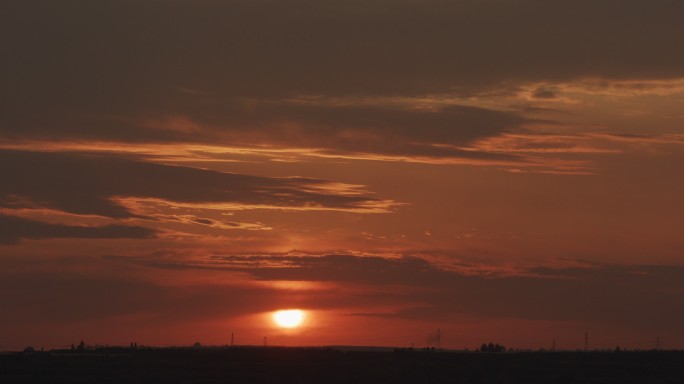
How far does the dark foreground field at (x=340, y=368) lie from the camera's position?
115188 mm

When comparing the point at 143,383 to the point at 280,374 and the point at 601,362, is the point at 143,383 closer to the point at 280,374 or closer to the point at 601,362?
the point at 280,374

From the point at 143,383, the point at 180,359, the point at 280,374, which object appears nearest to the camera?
the point at 143,383

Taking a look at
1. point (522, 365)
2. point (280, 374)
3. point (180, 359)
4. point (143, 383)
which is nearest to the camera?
point (143, 383)

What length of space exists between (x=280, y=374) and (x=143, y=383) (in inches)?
584

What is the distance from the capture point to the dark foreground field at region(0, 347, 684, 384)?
115m

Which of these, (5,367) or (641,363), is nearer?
(5,367)

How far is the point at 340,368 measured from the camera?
124m

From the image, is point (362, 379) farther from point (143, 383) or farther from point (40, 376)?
point (40, 376)

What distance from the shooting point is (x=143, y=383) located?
110000 mm

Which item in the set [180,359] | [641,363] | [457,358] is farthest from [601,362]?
[180,359]

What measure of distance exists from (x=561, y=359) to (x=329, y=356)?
2751 cm

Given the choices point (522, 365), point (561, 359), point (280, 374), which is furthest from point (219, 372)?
point (561, 359)

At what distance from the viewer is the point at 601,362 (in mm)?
134500

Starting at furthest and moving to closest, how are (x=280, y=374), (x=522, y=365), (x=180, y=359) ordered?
(x=180, y=359)
(x=522, y=365)
(x=280, y=374)
